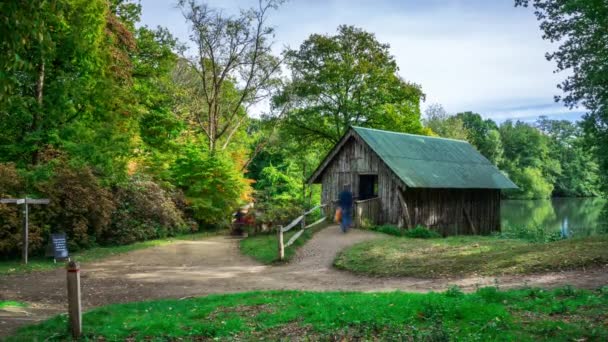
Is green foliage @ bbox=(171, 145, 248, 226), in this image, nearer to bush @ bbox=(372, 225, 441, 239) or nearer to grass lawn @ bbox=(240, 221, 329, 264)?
grass lawn @ bbox=(240, 221, 329, 264)

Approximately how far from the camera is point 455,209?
1008 inches

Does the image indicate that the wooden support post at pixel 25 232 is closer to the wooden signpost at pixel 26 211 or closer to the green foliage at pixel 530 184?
the wooden signpost at pixel 26 211

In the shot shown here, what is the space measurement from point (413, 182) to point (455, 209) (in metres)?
5.00

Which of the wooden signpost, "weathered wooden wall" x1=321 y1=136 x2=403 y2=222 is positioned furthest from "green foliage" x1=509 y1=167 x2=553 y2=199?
the wooden signpost

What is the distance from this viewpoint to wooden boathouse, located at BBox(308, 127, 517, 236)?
2294 centimetres

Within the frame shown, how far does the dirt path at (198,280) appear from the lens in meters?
10.1

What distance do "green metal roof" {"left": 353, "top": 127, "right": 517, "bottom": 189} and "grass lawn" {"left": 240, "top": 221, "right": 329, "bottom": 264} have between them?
491cm

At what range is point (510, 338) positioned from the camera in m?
6.08

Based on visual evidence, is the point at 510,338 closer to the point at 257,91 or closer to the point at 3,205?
the point at 3,205

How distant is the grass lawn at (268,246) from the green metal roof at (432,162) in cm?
491

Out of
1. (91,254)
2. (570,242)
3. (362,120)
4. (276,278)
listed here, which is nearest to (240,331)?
(276,278)

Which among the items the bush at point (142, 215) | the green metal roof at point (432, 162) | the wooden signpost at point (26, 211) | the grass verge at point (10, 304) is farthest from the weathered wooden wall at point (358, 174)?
the grass verge at point (10, 304)

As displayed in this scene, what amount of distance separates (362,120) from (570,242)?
22766 millimetres

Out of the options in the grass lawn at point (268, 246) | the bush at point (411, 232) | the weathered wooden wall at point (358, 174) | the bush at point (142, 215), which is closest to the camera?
the grass lawn at point (268, 246)
